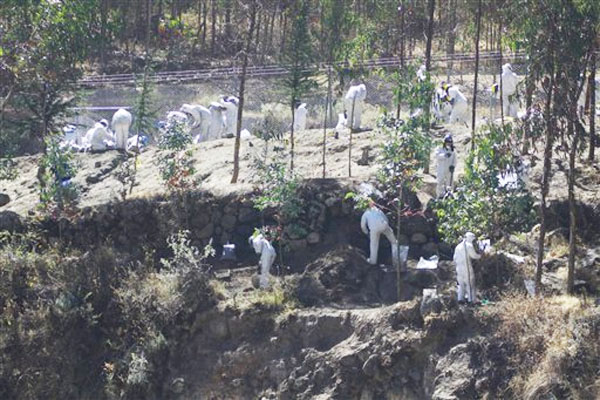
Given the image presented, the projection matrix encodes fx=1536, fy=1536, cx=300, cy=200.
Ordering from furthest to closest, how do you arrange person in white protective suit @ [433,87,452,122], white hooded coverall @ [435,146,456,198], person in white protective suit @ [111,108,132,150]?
person in white protective suit @ [111,108,132,150], person in white protective suit @ [433,87,452,122], white hooded coverall @ [435,146,456,198]

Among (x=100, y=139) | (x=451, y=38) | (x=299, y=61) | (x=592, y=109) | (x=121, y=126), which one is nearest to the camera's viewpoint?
(x=592, y=109)

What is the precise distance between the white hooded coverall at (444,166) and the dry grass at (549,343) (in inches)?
142

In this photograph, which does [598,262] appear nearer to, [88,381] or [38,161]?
[88,381]

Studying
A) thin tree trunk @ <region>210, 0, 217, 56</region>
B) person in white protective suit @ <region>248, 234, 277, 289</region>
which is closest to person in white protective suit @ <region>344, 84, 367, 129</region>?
person in white protective suit @ <region>248, 234, 277, 289</region>

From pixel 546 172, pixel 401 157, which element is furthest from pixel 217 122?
pixel 546 172

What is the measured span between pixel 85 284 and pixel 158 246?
1723 millimetres

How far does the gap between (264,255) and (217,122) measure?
32.1ft

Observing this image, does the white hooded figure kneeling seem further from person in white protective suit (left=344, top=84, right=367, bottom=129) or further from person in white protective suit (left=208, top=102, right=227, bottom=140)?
person in white protective suit (left=344, top=84, right=367, bottom=129)

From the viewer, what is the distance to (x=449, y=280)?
26.7m

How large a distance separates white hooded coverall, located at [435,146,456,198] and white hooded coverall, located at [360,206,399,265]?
1430 millimetres

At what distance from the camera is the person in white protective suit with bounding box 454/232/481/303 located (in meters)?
24.9

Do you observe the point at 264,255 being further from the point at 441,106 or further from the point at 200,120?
the point at 200,120

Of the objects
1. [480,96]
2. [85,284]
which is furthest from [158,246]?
[480,96]

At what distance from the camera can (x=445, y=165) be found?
28.0 metres
